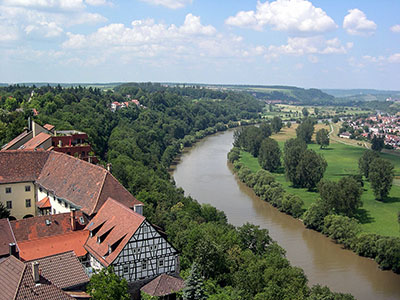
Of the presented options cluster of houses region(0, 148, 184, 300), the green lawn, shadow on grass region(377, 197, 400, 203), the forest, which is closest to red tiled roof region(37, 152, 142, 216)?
cluster of houses region(0, 148, 184, 300)

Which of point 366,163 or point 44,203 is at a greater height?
point 44,203

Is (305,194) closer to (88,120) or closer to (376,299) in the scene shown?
(376,299)

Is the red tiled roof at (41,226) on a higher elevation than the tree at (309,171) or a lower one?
higher

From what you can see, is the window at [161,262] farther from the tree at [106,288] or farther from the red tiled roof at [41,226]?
the red tiled roof at [41,226]

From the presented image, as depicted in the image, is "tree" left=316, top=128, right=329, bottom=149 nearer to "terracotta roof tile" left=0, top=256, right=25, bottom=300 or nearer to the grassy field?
the grassy field

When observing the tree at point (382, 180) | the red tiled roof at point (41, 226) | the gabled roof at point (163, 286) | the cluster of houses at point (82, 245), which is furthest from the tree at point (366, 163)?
the red tiled roof at point (41, 226)

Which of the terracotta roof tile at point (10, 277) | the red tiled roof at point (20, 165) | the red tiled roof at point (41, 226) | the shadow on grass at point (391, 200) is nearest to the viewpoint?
the terracotta roof tile at point (10, 277)

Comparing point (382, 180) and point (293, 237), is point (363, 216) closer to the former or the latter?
point (382, 180)

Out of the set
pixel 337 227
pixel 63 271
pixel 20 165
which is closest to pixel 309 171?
pixel 337 227
